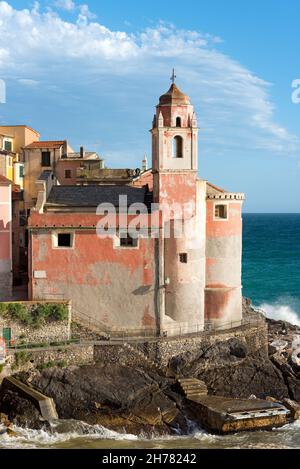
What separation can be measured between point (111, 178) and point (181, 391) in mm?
19896

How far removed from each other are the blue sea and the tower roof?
3013 centimetres

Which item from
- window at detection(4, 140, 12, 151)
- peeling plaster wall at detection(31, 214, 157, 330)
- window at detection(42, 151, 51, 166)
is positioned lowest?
peeling plaster wall at detection(31, 214, 157, 330)

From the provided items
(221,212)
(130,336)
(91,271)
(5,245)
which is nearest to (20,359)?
(91,271)

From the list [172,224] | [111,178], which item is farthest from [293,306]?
[172,224]

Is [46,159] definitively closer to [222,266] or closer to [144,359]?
[222,266]

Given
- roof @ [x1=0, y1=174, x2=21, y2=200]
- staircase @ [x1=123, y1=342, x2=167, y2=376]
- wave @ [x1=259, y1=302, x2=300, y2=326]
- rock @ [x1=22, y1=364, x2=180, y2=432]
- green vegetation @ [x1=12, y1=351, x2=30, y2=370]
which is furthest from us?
wave @ [x1=259, y1=302, x2=300, y2=326]

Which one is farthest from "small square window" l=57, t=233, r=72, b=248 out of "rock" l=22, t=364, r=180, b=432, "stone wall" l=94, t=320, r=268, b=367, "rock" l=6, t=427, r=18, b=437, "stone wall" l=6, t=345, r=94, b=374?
"rock" l=6, t=427, r=18, b=437

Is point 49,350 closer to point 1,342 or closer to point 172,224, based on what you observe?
point 1,342

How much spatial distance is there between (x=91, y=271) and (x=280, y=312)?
3257 centimetres

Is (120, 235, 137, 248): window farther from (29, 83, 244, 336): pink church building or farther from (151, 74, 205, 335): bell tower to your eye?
(151, 74, 205, 335): bell tower

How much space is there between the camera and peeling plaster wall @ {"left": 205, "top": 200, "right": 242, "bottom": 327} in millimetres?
39844

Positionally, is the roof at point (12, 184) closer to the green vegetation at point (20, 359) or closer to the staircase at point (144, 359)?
the green vegetation at point (20, 359)

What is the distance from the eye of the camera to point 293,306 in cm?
6706

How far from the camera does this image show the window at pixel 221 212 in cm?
4009
